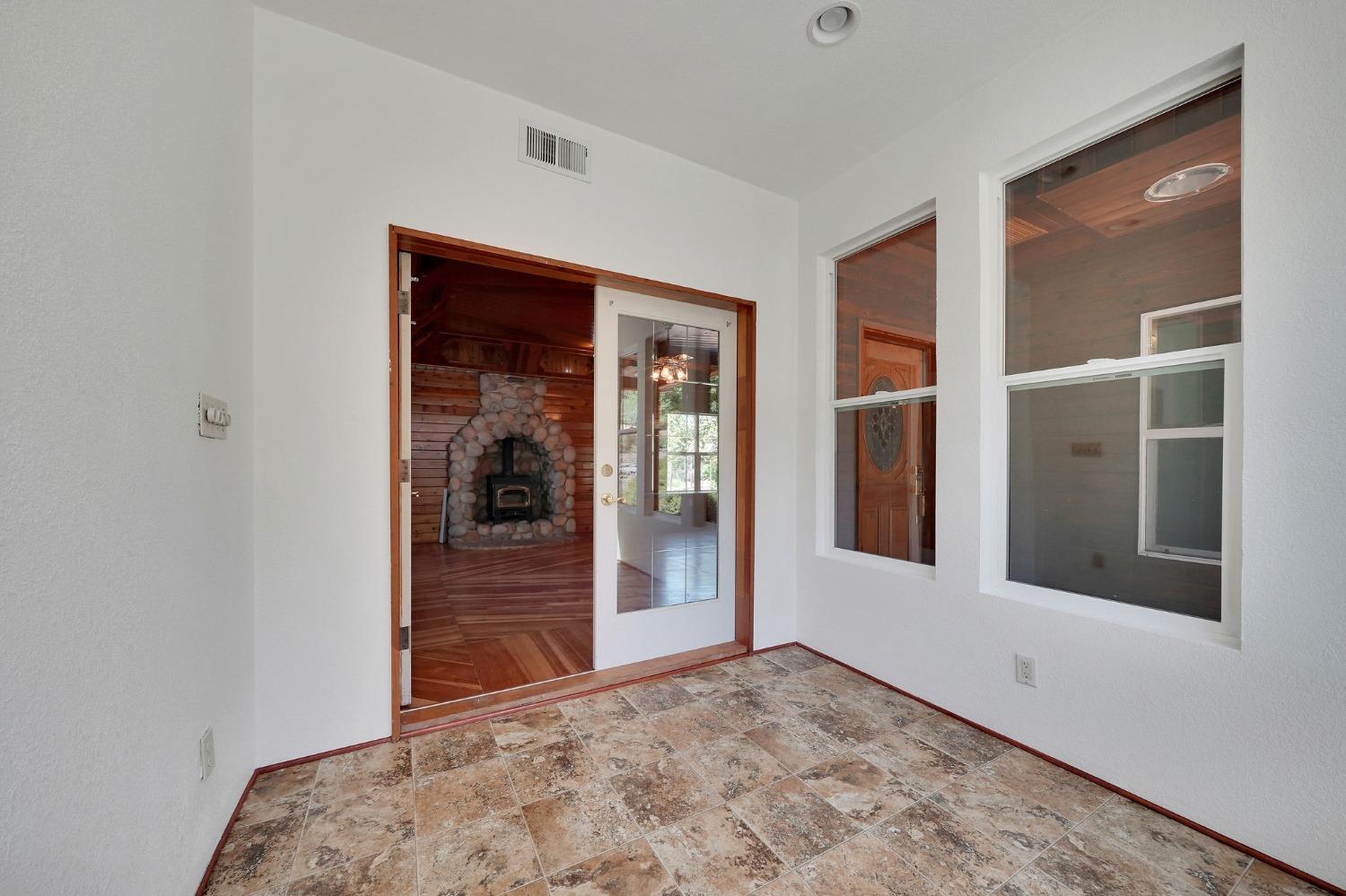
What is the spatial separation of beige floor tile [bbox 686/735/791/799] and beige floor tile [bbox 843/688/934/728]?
646 millimetres

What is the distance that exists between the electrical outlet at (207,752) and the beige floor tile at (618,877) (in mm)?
997

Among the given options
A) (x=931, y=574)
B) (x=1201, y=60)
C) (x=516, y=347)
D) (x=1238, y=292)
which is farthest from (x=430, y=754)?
(x=516, y=347)

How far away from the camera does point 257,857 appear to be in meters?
1.56

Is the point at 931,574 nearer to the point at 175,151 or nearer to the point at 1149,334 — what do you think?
the point at 1149,334

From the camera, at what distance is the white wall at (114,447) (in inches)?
30.7

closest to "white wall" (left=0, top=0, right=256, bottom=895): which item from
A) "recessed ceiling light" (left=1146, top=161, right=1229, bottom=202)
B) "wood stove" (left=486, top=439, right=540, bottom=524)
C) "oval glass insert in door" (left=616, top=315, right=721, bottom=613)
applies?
"oval glass insert in door" (left=616, top=315, right=721, bottom=613)

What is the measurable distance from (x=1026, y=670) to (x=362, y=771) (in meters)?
2.56

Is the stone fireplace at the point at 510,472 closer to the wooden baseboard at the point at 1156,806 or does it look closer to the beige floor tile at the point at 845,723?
the beige floor tile at the point at 845,723

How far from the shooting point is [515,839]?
5.36 feet

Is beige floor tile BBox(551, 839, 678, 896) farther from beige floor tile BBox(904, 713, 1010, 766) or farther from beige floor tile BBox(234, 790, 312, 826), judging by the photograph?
beige floor tile BBox(904, 713, 1010, 766)

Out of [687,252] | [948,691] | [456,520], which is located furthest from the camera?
[456,520]

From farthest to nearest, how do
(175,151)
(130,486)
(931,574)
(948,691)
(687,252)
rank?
(687,252) < (931,574) < (948,691) < (175,151) < (130,486)

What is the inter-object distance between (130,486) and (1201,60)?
10.3 ft

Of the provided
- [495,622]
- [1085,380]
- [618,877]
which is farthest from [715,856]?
[495,622]
